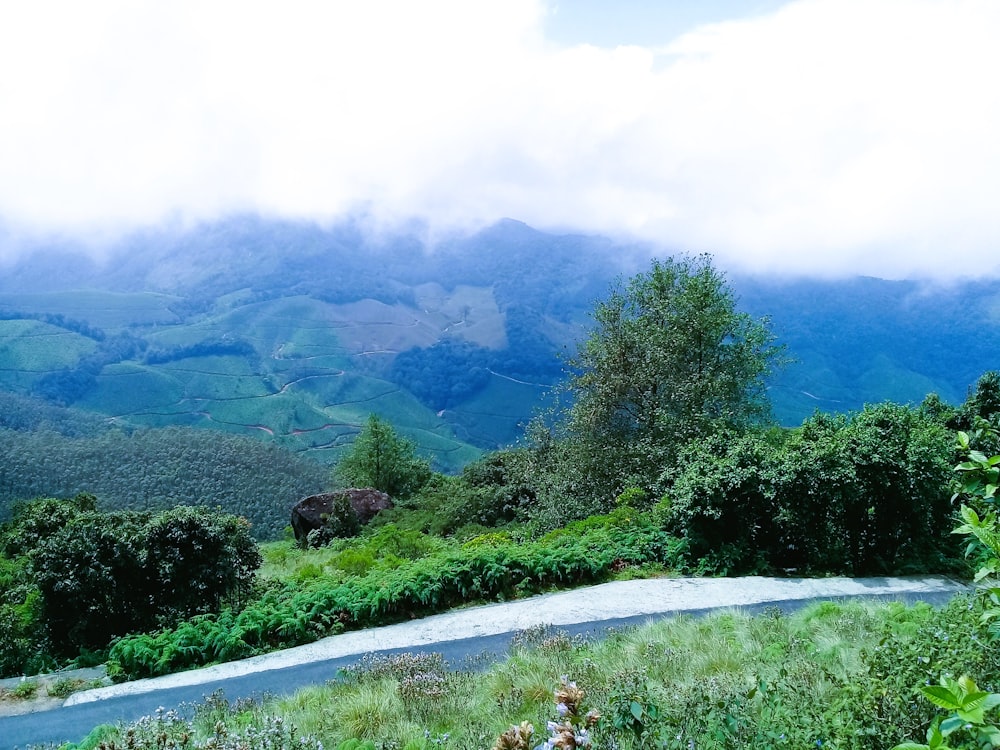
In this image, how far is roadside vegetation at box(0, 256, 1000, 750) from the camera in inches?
186

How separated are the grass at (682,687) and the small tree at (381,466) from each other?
4794 centimetres

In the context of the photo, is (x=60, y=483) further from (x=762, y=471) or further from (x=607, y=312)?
(x=762, y=471)

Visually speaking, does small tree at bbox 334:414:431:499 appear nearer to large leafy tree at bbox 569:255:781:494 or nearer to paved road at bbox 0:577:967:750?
large leafy tree at bbox 569:255:781:494

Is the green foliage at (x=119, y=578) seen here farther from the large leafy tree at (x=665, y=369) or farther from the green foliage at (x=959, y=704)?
the green foliage at (x=959, y=704)

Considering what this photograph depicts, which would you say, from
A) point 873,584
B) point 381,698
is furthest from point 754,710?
point 873,584

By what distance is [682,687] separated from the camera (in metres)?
6.12

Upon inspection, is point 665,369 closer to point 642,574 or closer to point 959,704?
point 642,574

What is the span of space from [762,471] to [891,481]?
7.44ft

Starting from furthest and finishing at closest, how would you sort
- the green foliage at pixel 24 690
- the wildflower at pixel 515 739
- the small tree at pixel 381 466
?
the small tree at pixel 381 466 → the green foliage at pixel 24 690 → the wildflower at pixel 515 739

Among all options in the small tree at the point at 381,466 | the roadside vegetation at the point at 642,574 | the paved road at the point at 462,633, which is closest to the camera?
the roadside vegetation at the point at 642,574

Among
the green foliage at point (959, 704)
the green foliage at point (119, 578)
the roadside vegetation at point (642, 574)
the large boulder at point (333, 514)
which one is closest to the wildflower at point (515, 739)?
the roadside vegetation at point (642, 574)

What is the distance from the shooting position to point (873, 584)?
12328 millimetres

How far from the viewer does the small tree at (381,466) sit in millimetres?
56938

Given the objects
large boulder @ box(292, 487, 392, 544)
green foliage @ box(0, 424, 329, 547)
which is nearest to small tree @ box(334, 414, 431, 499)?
large boulder @ box(292, 487, 392, 544)
